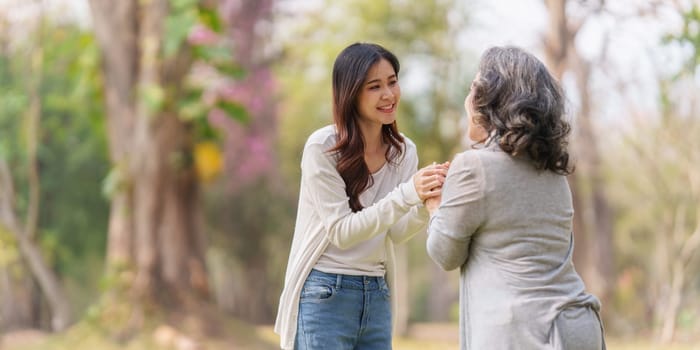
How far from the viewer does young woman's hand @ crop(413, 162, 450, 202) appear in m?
2.29

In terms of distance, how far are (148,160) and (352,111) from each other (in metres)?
4.55

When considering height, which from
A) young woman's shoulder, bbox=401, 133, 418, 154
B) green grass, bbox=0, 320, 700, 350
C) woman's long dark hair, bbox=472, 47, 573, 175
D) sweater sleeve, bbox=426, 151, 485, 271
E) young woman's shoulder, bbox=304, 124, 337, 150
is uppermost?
woman's long dark hair, bbox=472, 47, 573, 175

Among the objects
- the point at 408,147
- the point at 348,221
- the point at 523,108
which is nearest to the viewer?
the point at 523,108

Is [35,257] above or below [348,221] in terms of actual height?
below

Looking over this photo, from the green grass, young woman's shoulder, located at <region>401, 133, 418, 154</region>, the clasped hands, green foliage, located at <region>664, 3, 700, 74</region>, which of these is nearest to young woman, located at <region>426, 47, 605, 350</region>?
the clasped hands

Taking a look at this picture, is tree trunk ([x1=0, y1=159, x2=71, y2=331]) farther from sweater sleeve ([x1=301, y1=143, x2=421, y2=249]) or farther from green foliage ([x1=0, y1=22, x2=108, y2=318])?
sweater sleeve ([x1=301, y1=143, x2=421, y2=249])

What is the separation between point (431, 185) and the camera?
2285 millimetres

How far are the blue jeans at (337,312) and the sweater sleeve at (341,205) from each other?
117mm

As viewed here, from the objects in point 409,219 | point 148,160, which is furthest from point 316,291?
point 148,160

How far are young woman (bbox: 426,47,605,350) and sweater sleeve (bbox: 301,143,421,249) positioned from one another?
0.87ft

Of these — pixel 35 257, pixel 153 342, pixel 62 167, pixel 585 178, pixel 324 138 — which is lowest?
pixel 153 342

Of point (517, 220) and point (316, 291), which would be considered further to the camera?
point (316, 291)

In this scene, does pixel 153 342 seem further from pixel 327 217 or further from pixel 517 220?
pixel 517 220

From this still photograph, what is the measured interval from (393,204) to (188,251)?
486 cm
